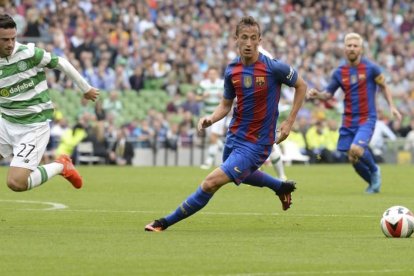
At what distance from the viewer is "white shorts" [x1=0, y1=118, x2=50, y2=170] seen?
12.8 metres

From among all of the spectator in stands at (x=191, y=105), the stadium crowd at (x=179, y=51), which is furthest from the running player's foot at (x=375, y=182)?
the spectator in stands at (x=191, y=105)

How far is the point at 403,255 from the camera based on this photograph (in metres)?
9.95

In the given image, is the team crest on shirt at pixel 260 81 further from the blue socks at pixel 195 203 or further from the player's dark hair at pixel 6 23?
the player's dark hair at pixel 6 23

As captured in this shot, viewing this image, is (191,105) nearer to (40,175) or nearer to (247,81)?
(40,175)

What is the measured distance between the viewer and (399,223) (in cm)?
1127

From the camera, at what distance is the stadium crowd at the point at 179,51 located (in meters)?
30.4

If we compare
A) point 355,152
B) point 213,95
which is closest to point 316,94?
point 355,152

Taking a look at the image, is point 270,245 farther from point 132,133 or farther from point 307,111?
point 307,111

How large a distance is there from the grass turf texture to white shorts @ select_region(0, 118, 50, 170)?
666 millimetres

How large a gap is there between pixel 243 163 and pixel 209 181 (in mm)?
474

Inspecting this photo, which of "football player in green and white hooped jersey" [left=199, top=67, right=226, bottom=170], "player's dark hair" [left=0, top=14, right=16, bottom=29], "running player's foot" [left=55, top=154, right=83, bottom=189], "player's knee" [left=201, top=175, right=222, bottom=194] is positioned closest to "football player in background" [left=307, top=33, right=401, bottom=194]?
"running player's foot" [left=55, top=154, right=83, bottom=189]

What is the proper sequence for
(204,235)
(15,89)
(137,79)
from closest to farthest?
1. (204,235)
2. (15,89)
3. (137,79)

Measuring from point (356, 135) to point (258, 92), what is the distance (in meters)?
6.57

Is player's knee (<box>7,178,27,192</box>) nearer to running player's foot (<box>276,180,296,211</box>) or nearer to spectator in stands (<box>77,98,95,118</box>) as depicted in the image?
running player's foot (<box>276,180,296,211</box>)
